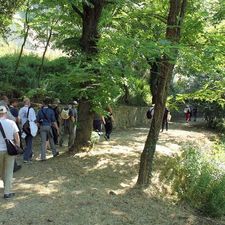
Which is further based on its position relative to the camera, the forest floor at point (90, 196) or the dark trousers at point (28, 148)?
the dark trousers at point (28, 148)

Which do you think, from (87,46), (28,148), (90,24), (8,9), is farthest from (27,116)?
(8,9)

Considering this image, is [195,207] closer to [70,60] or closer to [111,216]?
[111,216]

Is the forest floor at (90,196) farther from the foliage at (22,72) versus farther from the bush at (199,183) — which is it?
the foliage at (22,72)

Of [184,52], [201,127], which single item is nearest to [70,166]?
[184,52]

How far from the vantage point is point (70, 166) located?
38.9ft

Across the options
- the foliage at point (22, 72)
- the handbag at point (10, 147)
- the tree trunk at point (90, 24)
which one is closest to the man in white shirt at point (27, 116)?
the tree trunk at point (90, 24)

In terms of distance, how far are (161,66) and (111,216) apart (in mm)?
3865

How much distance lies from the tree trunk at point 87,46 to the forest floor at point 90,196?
487 millimetres

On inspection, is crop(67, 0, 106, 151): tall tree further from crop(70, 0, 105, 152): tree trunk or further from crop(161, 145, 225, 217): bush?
crop(161, 145, 225, 217): bush

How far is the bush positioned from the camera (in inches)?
420

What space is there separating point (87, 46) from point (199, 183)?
16.5 ft

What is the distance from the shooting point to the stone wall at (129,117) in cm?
2519

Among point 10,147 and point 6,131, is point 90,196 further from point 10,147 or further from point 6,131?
point 6,131

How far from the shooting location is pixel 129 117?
27.4 meters
